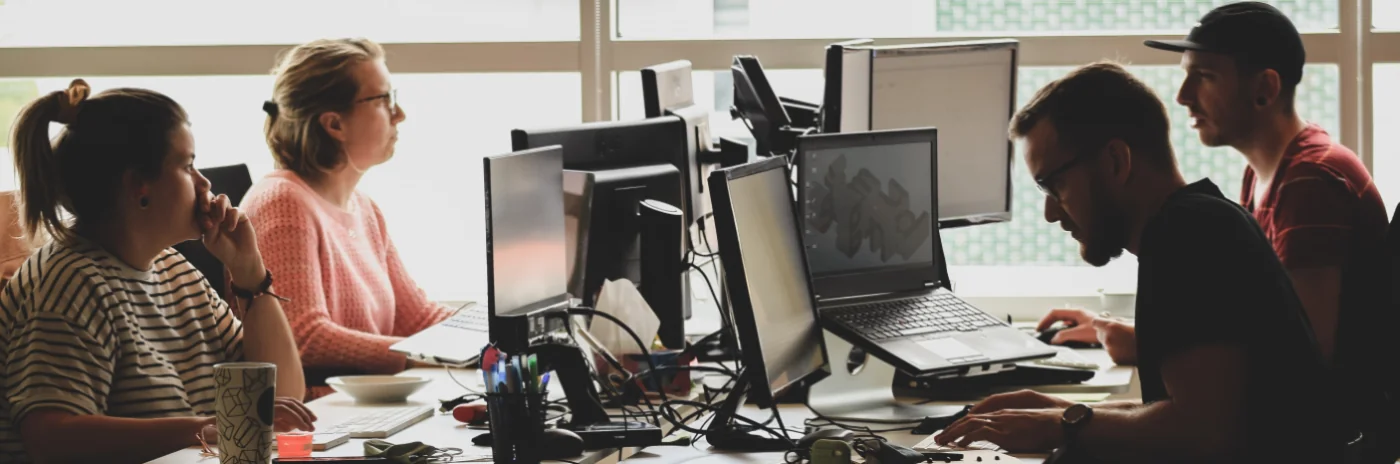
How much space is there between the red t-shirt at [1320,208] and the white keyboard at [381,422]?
1.75 metres

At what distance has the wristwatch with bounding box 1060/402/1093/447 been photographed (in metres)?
1.92

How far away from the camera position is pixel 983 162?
10.6ft

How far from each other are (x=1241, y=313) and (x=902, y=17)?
213 centimetres

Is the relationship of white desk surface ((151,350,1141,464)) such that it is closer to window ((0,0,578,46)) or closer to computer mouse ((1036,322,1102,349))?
computer mouse ((1036,322,1102,349))

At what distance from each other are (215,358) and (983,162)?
175cm

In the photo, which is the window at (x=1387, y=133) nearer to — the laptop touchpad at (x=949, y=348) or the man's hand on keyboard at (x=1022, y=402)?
the laptop touchpad at (x=949, y=348)

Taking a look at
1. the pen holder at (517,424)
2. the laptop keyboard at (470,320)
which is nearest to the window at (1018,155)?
the laptop keyboard at (470,320)

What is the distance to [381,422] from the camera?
2.14 meters

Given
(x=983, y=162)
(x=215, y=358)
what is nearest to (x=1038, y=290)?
(x=983, y=162)

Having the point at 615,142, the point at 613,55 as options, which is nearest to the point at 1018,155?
the point at 613,55

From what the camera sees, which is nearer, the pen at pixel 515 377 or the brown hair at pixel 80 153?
the pen at pixel 515 377

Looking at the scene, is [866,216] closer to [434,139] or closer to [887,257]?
[887,257]

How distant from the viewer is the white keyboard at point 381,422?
6.77ft

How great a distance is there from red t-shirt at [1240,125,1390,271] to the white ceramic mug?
207cm
